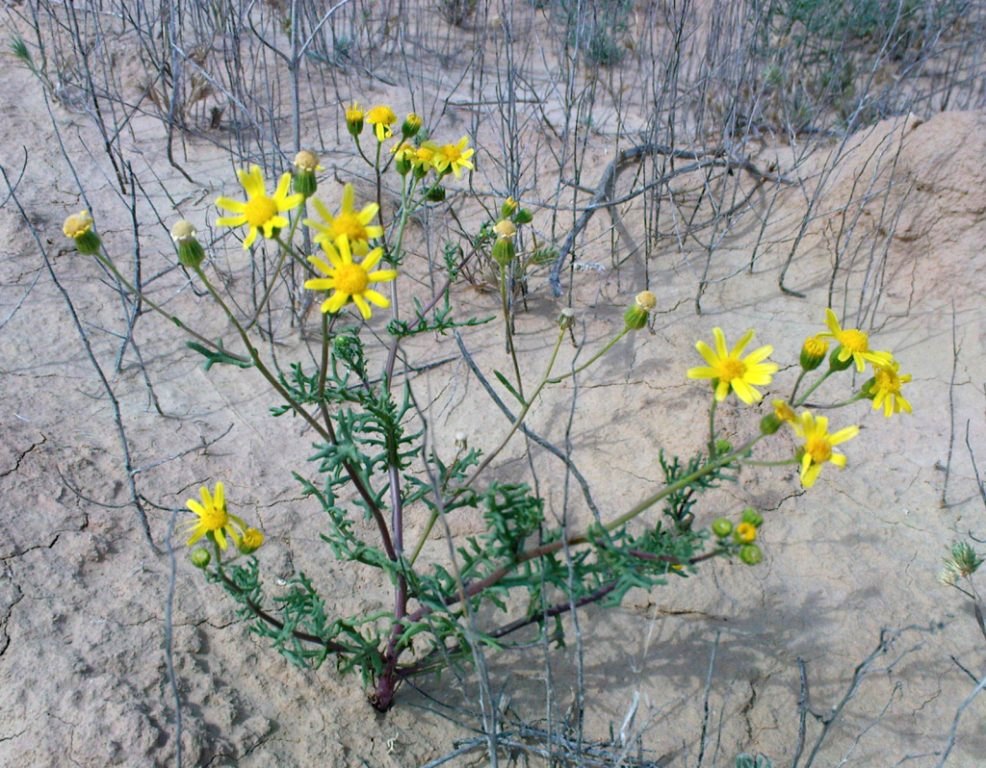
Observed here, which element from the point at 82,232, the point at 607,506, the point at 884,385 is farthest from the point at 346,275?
the point at 607,506

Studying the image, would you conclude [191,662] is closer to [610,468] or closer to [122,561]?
[122,561]

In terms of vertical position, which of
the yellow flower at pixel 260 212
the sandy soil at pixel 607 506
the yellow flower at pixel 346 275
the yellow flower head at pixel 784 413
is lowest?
the sandy soil at pixel 607 506

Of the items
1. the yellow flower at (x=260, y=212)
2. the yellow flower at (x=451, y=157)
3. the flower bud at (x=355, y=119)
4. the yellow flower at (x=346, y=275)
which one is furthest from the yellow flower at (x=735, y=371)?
the flower bud at (x=355, y=119)

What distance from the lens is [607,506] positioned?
246 cm

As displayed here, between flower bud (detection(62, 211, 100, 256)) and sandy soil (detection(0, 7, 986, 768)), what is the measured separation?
21.8 inches

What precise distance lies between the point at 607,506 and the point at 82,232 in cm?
158

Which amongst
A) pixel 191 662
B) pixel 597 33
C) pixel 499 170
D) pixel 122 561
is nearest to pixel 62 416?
pixel 122 561

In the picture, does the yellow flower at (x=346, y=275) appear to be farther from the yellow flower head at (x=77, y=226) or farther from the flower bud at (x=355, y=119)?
the flower bud at (x=355, y=119)

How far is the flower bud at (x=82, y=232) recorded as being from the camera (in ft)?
4.99

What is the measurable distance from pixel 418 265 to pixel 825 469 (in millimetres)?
1774

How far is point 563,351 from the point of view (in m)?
3.01

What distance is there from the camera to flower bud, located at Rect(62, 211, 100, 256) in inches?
59.9

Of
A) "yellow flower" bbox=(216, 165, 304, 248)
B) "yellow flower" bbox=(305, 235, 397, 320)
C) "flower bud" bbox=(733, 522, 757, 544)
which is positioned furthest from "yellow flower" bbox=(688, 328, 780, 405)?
"yellow flower" bbox=(216, 165, 304, 248)

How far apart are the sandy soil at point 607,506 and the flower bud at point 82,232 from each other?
0.55m
